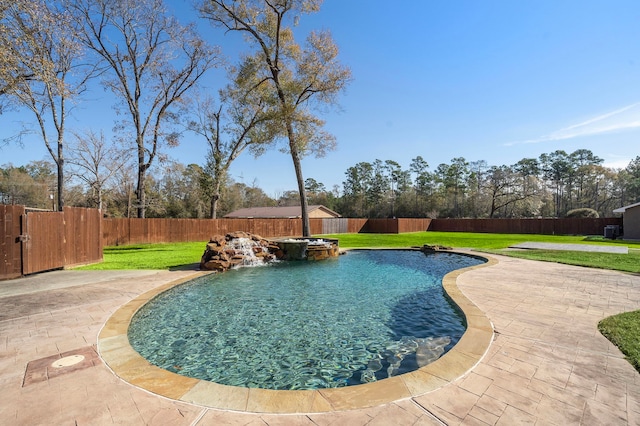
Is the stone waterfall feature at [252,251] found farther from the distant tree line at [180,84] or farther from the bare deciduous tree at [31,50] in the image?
the bare deciduous tree at [31,50]

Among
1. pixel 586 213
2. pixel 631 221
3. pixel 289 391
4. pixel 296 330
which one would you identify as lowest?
pixel 296 330

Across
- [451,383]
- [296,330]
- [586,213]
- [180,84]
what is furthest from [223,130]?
[586,213]

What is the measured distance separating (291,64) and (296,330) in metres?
13.0

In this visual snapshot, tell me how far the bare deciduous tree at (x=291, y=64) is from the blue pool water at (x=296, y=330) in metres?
7.38

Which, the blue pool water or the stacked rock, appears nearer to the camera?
the blue pool water

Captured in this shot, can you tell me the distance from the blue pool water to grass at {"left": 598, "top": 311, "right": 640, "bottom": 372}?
1.40 meters

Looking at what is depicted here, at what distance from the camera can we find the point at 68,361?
263 cm

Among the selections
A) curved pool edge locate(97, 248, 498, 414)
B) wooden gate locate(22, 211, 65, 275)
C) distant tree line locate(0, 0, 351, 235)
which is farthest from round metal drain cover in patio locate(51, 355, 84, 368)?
distant tree line locate(0, 0, 351, 235)

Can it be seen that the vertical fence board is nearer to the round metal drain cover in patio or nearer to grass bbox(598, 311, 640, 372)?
the round metal drain cover in patio

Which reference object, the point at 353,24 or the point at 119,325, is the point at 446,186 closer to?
the point at 353,24

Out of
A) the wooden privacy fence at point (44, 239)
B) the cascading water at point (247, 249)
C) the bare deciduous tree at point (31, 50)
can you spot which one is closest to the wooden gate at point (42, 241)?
the wooden privacy fence at point (44, 239)

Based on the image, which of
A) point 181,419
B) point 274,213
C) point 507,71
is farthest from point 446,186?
point 181,419

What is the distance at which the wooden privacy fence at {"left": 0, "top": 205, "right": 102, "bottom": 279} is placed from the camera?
21.0 ft

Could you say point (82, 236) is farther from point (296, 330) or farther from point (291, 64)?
point (291, 64)
